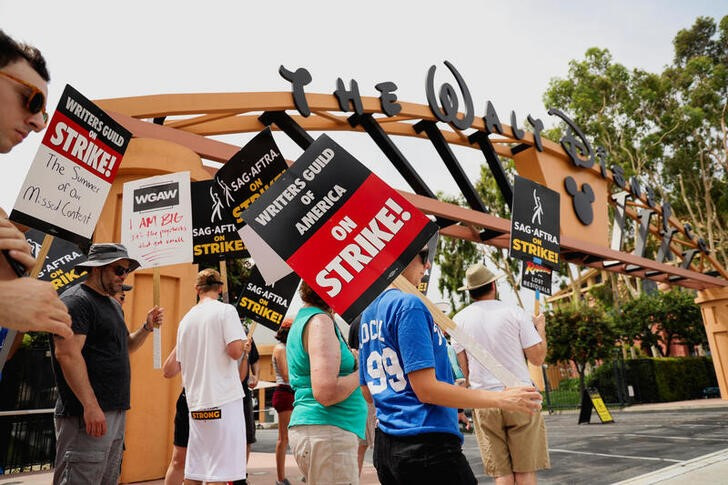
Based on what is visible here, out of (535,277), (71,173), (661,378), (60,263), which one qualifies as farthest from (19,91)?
(661,378)

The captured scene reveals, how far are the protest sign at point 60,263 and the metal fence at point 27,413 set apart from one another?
4028 millimetres

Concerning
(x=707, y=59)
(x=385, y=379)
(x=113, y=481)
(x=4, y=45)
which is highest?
(x=707, y=59)

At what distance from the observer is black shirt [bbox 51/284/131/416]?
9.41ft

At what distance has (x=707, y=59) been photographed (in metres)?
23.9

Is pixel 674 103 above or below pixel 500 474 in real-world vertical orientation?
above

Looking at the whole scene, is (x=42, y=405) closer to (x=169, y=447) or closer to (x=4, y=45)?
(x=169, y=447)

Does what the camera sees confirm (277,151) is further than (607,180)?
No

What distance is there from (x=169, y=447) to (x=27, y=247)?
210 inches

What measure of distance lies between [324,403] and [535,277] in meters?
3.39

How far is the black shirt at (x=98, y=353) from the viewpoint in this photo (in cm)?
287

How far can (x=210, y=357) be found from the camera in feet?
11.1

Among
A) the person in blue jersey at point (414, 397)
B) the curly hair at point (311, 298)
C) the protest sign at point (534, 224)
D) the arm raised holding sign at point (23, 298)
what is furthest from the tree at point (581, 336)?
the arm raised holding sign at point (23, 298)

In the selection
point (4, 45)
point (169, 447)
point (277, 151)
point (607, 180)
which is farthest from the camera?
point (607, 180)

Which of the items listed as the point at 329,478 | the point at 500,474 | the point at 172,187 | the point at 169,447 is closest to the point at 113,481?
the point at 329,478
